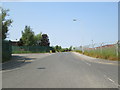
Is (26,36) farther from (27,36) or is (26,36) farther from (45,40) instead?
(45,40)

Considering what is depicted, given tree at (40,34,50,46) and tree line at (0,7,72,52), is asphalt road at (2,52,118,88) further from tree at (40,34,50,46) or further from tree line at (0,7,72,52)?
tree at (40,34,50,46)

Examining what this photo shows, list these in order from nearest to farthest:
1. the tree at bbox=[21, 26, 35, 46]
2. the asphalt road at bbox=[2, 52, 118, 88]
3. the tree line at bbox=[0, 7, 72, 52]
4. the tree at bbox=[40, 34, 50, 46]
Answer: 1. the asphalt road at bbox=[2, 52, 118, 88]
2. the tree line at bbox=[0, 7, 72, 52]
3. the tree at bbox=[21, 26, 35, 46]
4. the tree at bbox=[40, 34, 50, 46]

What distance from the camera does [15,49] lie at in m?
65.8

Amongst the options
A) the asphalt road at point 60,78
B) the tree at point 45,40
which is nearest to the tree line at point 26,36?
the tree at point 45,40

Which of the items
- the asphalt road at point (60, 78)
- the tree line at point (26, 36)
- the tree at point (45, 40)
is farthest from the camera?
the tree at point (45, 40)

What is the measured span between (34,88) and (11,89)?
94 centimetres

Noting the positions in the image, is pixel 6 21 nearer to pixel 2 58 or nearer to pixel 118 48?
pixel 2 58

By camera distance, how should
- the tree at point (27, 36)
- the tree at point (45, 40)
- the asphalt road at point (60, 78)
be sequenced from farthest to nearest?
the tree at point (45, 40) < the tree at point (27, 36) < the asphalt road at point (60, 78)

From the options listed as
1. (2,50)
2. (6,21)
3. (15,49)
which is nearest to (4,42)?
→ (2,50)

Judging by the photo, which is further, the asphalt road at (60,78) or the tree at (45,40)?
the tree at (45,40)

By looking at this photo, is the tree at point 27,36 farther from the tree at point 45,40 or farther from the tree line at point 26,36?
the tree at point 45,40

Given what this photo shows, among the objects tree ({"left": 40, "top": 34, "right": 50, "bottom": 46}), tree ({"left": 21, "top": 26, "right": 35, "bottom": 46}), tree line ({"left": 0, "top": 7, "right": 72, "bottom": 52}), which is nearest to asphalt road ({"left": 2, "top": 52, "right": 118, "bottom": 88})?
tree line ({"left": 0, "top": 7, "right": 72, "bottom": 52})

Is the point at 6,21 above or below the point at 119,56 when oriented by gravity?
above

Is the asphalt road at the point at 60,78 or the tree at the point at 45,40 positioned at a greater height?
the tree at the point at 45,40
